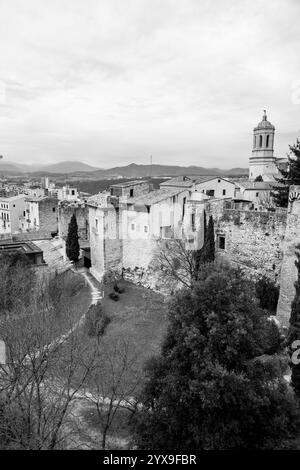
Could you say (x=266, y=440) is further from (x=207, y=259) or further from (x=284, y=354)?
(x=207, y=259)

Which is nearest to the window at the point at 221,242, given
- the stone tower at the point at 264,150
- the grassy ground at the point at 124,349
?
the grassy ground at the point at 124,349

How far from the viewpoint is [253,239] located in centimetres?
2253

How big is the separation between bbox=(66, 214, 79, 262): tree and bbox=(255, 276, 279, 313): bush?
63.9ft

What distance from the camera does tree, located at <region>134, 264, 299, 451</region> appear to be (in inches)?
368

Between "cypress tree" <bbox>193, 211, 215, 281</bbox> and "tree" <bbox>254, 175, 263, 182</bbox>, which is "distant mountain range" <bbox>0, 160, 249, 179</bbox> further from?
"cypress tree" <bbox>193, 211, 215, 281</bbox>

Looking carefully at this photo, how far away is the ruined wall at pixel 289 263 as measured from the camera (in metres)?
18.7

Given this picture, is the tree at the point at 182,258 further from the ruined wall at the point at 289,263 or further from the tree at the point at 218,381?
the tree at the point at 218,381

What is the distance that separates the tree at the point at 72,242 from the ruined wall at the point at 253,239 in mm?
15533

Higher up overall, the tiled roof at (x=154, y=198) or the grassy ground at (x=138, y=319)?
the tiled roof at (x=154, y=198)

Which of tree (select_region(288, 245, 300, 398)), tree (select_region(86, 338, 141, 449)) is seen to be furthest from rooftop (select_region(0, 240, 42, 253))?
tree (select_region(288, 245, 300, 398))

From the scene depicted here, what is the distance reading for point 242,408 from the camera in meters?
9.41

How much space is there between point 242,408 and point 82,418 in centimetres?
909

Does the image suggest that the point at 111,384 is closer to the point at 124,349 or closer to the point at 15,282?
the point at 124,349
